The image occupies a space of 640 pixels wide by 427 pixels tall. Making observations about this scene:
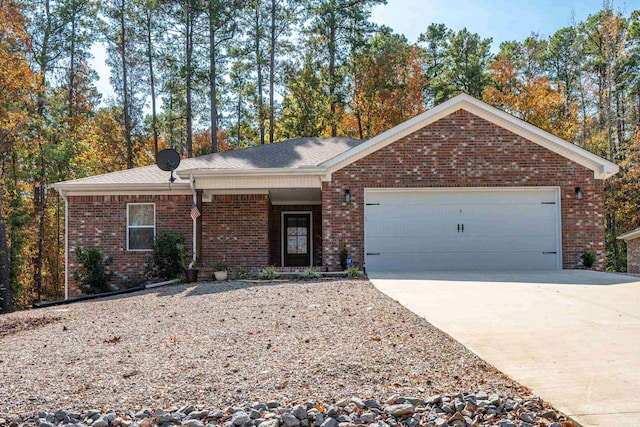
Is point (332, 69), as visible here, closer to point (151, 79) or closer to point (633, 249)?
point (151, 79)

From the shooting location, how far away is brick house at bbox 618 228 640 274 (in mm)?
20973

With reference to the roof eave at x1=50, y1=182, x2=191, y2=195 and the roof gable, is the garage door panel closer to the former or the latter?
the roof gable

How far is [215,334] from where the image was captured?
567 cm

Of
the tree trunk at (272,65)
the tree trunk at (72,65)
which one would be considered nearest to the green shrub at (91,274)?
the tree trunk at (72,65)

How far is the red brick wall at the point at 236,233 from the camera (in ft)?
44.1

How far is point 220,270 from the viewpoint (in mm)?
12250

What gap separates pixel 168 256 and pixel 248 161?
11.0 feet

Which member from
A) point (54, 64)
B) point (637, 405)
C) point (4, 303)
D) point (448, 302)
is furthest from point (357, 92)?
point (637, 405)

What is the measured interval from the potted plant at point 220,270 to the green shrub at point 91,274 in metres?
2.66

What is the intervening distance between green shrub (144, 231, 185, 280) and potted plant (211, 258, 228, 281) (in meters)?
0.91

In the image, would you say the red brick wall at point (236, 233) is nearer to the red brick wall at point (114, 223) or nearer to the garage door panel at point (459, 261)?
the red brick wall at point (114, 223)

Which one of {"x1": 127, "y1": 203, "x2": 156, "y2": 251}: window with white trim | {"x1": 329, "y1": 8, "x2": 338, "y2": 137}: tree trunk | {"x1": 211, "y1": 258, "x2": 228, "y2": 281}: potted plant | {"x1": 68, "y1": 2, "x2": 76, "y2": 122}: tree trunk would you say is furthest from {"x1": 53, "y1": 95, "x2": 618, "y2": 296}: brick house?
{"x1": 68, "y1": 2, "x2": 76, "y2": 122}: tree trunk

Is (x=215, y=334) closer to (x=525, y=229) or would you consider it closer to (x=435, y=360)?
(x=435, y=360)

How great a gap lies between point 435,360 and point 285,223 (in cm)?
1185
